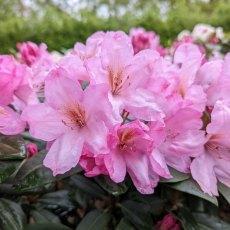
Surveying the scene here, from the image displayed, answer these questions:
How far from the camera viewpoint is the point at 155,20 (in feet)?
25.2

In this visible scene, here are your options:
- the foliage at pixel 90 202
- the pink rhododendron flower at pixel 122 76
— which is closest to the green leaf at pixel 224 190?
the foliage at pixel 90 202

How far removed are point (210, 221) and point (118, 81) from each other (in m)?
0.38

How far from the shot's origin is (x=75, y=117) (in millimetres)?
785

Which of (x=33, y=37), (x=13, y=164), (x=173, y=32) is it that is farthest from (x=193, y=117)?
(x=33, y=37)

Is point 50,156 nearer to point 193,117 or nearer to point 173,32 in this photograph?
point 193,117

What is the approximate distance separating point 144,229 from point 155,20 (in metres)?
7.10

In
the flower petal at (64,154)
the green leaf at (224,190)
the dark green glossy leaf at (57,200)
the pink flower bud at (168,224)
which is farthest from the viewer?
the dark green glossy leaf at (57,200)

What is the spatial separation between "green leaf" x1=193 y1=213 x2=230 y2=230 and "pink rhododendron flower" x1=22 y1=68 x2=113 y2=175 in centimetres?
36

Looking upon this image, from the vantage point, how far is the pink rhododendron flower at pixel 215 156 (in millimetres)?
800

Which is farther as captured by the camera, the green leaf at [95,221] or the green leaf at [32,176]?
the green leaf at [95,221]

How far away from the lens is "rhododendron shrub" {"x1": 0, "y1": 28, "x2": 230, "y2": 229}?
750 mm

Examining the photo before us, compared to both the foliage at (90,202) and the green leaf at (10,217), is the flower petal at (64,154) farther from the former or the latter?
the green leaf at (10,217)

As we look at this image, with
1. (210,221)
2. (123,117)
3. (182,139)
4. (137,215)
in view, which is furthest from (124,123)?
(210,221)

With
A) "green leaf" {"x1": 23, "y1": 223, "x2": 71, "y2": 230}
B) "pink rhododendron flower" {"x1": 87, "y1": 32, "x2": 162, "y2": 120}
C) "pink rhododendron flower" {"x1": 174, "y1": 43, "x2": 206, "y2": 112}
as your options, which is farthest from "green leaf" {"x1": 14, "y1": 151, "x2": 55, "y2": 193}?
"pink rhododendron flower" {"x1": 174, "y1": 43, "x2": 206, "y2": 112}
